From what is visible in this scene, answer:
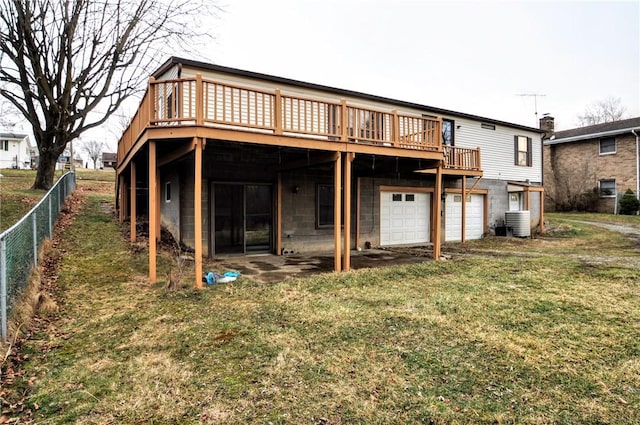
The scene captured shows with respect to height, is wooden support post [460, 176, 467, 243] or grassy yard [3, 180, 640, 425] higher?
wooden support post [460, 176, 467, 243]

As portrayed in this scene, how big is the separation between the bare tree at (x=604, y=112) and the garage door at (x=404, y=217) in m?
38.7

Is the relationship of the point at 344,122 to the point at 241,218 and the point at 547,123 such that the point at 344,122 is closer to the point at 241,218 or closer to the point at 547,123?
the point at 241,218

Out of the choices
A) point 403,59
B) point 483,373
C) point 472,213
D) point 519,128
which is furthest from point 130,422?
point 403,59

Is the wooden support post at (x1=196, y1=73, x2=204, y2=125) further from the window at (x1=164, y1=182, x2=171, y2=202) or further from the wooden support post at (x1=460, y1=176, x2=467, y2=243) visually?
the wooden support post at (x1=460, y1=176, x2=467, y2=243)

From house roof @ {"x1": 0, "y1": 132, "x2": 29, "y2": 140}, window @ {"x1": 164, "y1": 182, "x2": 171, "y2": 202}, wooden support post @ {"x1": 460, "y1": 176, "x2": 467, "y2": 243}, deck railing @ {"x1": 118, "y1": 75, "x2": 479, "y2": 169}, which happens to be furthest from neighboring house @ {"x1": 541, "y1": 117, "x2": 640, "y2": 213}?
house roof @ {"x1": 0, "y1": 132, "x2": 29, "y2": 140}

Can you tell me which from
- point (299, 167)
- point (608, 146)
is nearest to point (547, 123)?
point (608, 146)

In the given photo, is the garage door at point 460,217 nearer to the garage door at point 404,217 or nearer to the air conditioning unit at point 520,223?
the garage door at point 404,217

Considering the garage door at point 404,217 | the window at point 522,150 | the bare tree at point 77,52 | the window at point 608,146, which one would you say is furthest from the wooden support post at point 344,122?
the window at point 608,146

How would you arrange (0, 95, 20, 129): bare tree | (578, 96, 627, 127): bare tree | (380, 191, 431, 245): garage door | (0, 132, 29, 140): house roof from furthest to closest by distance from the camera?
(578, 96, 627, 127): bare tree < (0, 132, 29, 140): house roof < (0, 95, 20, 129): bare tree < (380, 191, 431, 245): garage door

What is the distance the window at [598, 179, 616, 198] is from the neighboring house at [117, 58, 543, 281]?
9.01m

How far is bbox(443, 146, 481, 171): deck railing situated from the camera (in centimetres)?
1387

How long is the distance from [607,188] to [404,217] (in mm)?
16795

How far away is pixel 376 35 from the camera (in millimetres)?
17188

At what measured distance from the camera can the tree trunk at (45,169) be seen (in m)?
15.6
